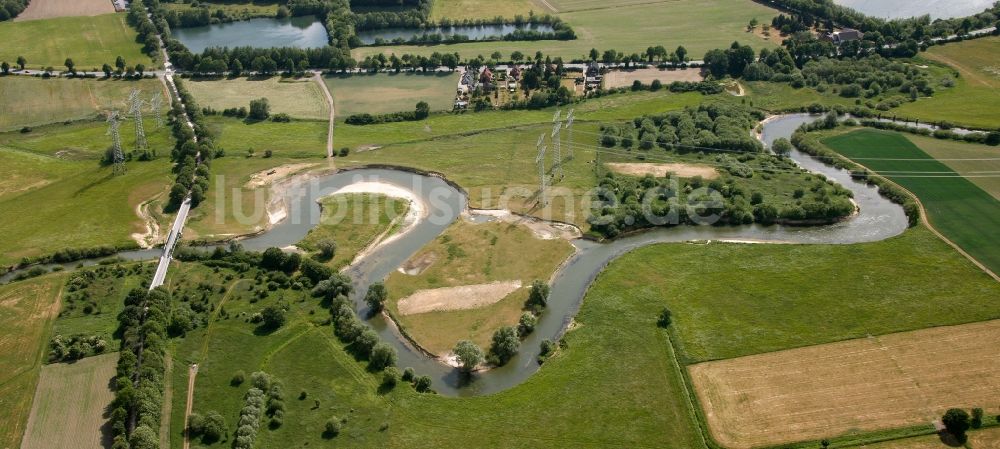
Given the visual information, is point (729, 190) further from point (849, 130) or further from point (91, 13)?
point (91, 13)

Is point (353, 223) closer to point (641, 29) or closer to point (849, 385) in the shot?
point (849, 385)

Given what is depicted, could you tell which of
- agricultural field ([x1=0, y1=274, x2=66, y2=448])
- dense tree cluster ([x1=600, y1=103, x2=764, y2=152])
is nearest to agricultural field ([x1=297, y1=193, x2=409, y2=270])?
agricultural field ([x1=0, y1=274, x2=66, y2=448])

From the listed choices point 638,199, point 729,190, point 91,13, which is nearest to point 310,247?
point 638,199

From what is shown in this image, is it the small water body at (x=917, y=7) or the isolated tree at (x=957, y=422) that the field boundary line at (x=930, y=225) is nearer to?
the isolated tree at (x=957, y=422)

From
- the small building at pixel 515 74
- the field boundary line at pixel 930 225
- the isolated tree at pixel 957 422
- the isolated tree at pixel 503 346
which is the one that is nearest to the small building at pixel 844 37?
the field boundary line at pixel 930 225

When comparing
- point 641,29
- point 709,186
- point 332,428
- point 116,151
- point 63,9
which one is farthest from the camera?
point 63,9

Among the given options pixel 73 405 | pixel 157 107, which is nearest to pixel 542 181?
pixel 73 405
